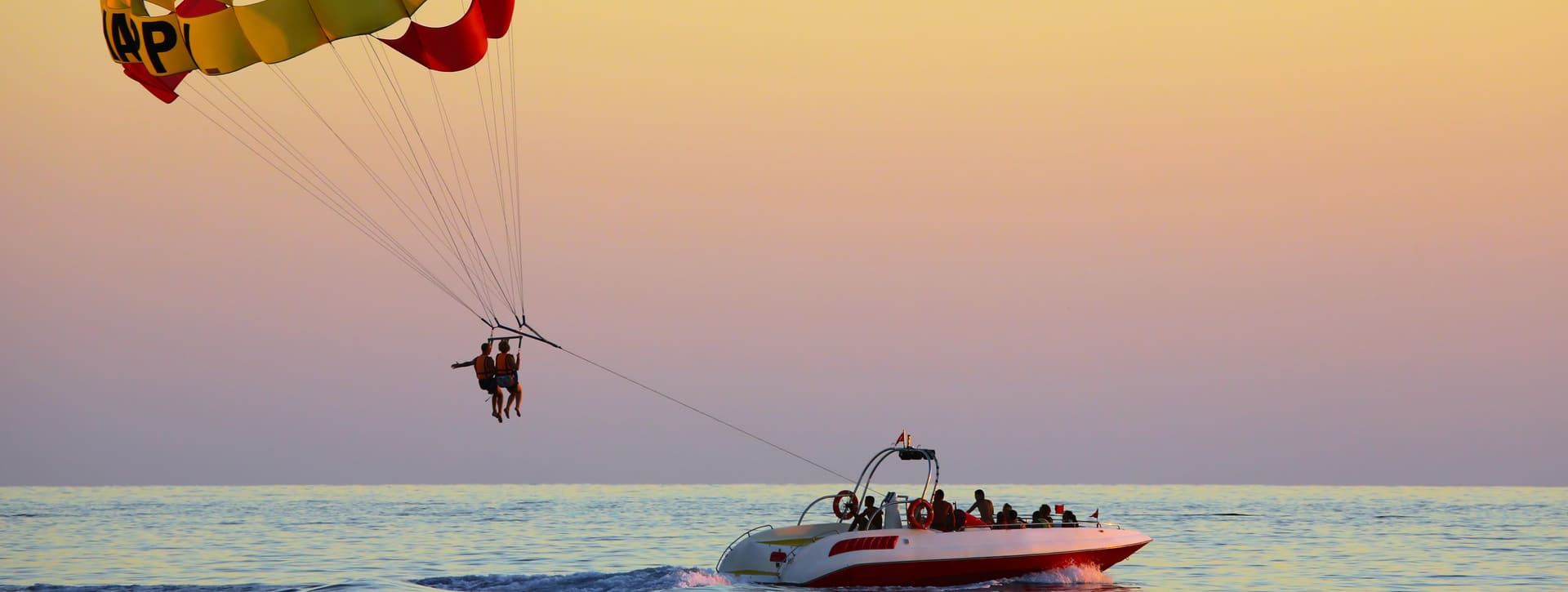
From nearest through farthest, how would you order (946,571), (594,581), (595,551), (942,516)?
(946,571), (942,516), (594,581), (595,551)

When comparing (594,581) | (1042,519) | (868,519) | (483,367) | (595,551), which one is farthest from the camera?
(595,551)

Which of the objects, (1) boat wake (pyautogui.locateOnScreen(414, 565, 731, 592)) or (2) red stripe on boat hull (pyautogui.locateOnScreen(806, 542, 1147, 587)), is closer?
(2) red stripe on boat hull (pyautogui.locateOnScreen(806, 542, 1147, 587))

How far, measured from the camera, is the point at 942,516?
25.7m

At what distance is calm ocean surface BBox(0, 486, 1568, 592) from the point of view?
29.6m

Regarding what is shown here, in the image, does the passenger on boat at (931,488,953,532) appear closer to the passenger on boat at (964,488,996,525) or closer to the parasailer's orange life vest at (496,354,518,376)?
the passenger on boat at (964,488,996,525)

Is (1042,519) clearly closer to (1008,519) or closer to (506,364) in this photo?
(1008,519)

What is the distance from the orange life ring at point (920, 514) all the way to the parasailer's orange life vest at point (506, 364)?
7.81 metres

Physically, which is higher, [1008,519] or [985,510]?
[985,510]

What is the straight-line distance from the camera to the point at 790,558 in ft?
83.0

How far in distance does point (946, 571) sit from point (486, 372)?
29.2 ft

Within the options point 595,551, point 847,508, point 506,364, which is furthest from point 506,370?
point 595,551

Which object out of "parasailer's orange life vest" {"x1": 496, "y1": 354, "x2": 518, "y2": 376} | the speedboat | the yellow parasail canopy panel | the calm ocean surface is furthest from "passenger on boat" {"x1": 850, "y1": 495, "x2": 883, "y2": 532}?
the yellow parasail canopy panel

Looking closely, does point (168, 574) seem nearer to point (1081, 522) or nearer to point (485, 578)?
point (485, 578)

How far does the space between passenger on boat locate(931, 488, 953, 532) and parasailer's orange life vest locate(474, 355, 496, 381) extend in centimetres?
844
